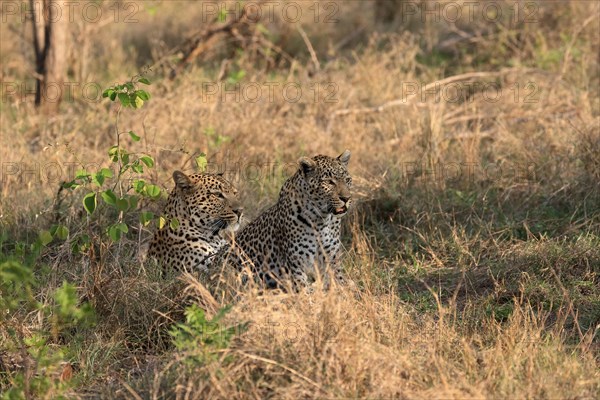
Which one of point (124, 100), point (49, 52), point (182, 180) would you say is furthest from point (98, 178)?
point (49, 52)

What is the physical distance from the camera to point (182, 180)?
27.6ft

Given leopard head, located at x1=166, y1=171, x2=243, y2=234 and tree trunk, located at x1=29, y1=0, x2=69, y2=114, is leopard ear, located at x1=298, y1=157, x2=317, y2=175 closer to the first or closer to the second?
leopard head, located at x1=166, y1=171, x2=243, y2=234

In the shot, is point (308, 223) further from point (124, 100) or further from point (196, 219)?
point (124, 100)

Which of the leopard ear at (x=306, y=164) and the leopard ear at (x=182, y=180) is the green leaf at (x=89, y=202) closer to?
the leopard ear at (x=182, y=180)

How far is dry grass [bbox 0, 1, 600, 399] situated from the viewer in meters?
5.93

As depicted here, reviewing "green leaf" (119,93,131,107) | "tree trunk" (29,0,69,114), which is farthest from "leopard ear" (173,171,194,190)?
"tree trunk" (29,0,69,114)

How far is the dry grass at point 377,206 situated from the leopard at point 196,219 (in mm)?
303

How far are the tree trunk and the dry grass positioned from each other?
0.26m

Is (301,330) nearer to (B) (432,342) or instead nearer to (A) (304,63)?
(B) (432,342)

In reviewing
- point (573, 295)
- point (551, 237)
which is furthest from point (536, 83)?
point (573, 295)

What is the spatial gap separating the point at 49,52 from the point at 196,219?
16.9 feet

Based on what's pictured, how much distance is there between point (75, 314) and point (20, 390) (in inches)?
20.9

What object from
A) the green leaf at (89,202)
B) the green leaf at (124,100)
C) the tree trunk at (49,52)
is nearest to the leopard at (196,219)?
the green leaf at (124,100)

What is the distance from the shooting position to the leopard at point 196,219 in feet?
27.7
